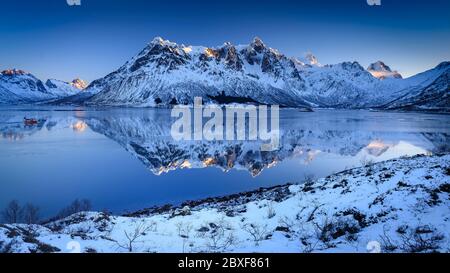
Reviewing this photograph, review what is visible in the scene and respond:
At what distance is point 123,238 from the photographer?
10.2m

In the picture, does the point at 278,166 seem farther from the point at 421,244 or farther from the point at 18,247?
the point at 18,247

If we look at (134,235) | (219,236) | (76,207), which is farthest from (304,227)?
(76,207)

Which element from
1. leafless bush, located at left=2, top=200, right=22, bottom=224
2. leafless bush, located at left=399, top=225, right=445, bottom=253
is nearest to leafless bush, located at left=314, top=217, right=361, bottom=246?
leafless bush, located at left=399, top=225, right=445, bottom=253

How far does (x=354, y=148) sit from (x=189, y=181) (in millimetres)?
22990

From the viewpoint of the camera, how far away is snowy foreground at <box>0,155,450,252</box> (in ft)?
25.5

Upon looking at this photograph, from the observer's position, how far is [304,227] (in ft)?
36.1

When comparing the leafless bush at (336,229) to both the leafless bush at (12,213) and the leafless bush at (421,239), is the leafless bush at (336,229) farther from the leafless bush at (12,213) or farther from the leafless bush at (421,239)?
the leafless bush at (12,213)

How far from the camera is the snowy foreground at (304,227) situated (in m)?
7.77

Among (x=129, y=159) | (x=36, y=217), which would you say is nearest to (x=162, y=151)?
(x=129, y=159)

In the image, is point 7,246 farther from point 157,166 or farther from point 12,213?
point 157,166

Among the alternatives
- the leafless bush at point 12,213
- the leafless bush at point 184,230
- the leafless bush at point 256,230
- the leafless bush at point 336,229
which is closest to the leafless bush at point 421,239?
the leafless bush at point 336,229

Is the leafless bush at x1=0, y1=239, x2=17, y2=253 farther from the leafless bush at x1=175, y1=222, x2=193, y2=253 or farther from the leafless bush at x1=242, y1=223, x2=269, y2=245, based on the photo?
the leafless bush at x1=242, y1=223, x2=269, y2=245

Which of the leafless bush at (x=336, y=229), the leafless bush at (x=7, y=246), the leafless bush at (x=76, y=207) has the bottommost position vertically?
the leafless bush at (x=76, y=207)

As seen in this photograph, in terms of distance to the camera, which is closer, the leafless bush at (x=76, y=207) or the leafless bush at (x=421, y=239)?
the leafless bush at (x=421, y=239)
